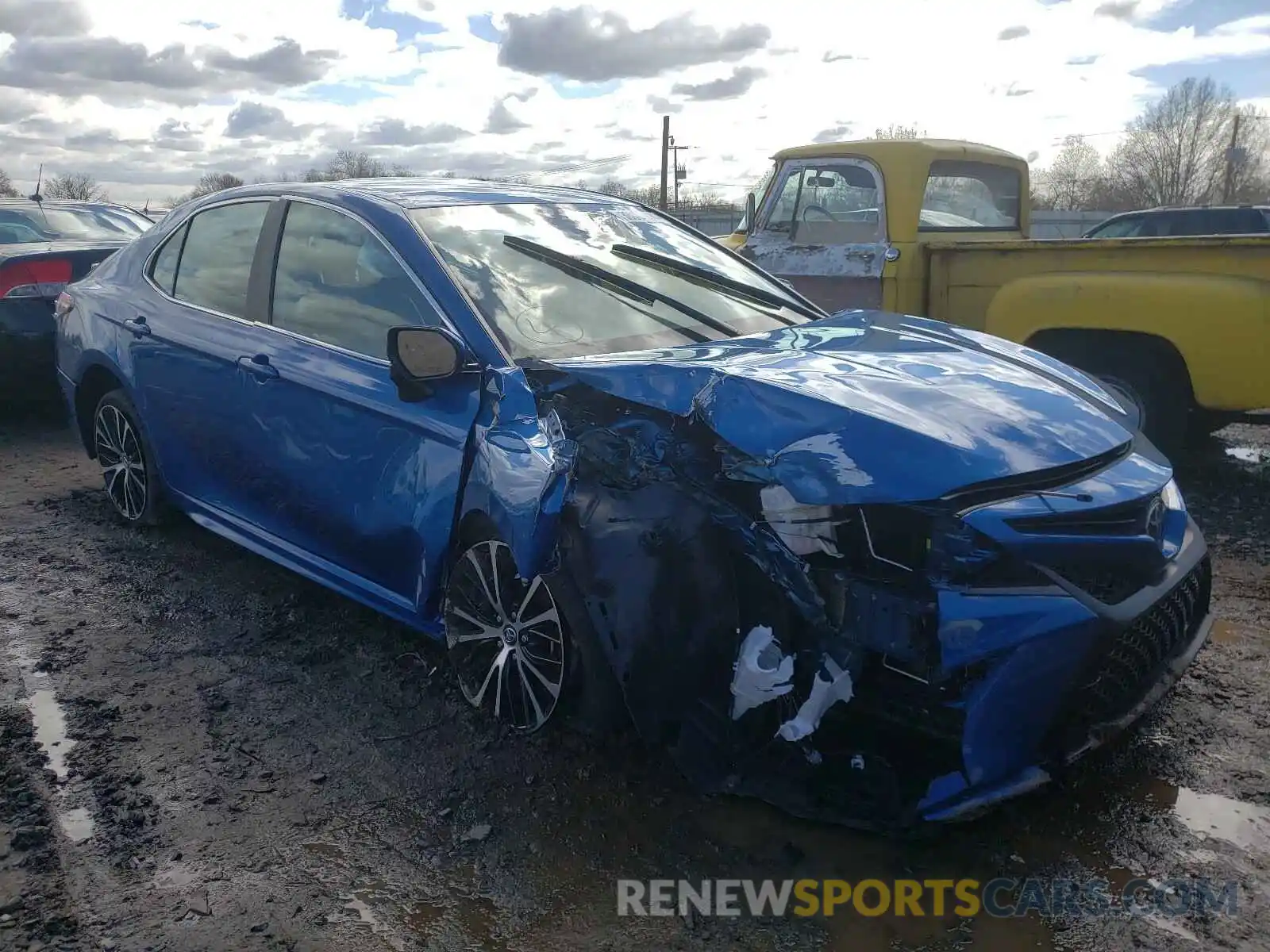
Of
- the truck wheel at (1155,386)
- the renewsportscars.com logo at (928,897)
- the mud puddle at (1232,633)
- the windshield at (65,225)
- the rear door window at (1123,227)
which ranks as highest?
the windshield at (65,225)

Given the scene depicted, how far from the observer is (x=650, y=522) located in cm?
273

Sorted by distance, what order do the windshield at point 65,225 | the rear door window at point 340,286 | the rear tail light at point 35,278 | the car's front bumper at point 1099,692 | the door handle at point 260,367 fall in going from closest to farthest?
the car's front bumper at point 1099,692, the rear door window at point 340,286, the door handle at point 260,367, the rear tail light at point 35,278, the windshield at point 65,225

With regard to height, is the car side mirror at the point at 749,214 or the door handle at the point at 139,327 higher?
the car side mirror at the point at 749,214

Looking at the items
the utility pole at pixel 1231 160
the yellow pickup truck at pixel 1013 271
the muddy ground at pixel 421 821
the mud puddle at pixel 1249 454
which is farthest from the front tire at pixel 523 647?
the utility pole at pixel 1231 160

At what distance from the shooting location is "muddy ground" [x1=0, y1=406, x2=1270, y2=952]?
7.82 feet

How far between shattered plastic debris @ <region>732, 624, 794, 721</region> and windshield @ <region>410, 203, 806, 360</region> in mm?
1134

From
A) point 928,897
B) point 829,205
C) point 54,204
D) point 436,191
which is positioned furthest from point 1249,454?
point 54,204

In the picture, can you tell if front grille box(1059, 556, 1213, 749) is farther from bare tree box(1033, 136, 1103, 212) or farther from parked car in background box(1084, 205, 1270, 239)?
bare tree box(1033, 136, 1103, 212)

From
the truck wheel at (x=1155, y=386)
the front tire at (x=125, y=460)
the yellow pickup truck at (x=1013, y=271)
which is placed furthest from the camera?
the truck wheel at (x=1155, y=386)

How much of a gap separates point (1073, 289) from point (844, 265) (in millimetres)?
1551

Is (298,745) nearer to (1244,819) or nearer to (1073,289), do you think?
(1244,819)

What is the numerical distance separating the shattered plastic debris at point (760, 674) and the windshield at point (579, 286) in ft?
3.72

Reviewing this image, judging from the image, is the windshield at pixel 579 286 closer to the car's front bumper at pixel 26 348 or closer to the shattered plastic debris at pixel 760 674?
the shattered plastic debris at pixel 760 674

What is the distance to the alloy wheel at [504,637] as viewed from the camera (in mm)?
3000
